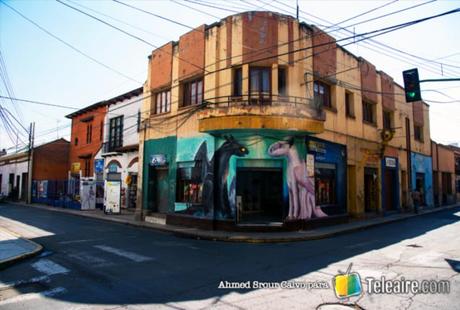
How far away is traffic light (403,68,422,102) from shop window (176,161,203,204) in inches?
371

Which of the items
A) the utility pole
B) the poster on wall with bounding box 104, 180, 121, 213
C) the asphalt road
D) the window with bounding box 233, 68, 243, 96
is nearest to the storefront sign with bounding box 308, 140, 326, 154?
the window with bounding box 233, 68, 243, 96

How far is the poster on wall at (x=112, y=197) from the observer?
72.6ft

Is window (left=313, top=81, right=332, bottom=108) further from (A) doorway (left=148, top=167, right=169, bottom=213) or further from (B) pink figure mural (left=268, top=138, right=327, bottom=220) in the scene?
(A) doorway (left=148, top=167, right=169, bottom=213)

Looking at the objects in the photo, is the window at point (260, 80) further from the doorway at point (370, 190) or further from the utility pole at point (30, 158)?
the utility pole at point (30, 158)

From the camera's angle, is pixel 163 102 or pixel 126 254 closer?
pixel 126 254

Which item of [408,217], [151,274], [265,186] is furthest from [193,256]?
[408,217]

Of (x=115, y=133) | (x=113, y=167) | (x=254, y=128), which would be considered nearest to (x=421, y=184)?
(x=254, y=128)

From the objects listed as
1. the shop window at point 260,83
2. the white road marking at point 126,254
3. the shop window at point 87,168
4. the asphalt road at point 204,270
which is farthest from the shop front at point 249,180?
the shop window at point 87,168

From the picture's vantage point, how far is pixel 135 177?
2359cm

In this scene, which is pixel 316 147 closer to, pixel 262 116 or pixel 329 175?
pixel 329 175

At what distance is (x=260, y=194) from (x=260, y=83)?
5669mm

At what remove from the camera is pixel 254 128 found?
13.6m

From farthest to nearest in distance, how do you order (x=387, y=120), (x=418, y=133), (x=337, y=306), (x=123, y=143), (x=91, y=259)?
(x=418, y=133)
(x=123, y=143)
(x=387, y=120)
(x=91, y=259)
(x=337, y=306)

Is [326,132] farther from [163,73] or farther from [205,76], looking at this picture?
[163,73]
